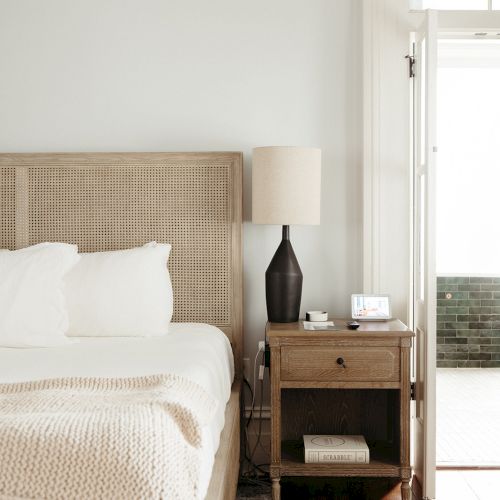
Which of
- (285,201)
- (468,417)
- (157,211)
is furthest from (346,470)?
(468,417)

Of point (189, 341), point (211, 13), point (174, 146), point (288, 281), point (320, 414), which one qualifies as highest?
point (211, 13)

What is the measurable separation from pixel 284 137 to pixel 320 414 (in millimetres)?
1298

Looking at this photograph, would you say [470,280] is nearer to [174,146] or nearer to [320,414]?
[320,414]

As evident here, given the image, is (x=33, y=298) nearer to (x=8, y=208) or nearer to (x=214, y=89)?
(x=8, y=208)

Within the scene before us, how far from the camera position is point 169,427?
121 cm

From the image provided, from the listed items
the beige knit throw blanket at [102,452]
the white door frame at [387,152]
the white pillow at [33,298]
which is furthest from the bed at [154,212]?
the beige knit throw blanket at [102,452]

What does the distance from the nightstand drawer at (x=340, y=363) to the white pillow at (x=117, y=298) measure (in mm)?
534

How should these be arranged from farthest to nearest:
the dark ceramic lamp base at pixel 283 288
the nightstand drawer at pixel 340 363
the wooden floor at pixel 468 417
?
the wooden floor at pixel 468 417, the dark ceramic lamp base at pixel 283 288, the nightstand drawer at pixel 340 363

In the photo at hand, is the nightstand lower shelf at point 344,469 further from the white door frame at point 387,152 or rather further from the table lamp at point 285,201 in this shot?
the white door frame at point 387,152

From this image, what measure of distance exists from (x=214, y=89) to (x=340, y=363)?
4.53 feet

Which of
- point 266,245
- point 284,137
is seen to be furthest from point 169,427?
point 284,137

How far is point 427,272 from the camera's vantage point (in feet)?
7.89

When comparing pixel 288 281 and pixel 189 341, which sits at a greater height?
pixel 288 281

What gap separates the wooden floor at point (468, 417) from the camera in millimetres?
2865
